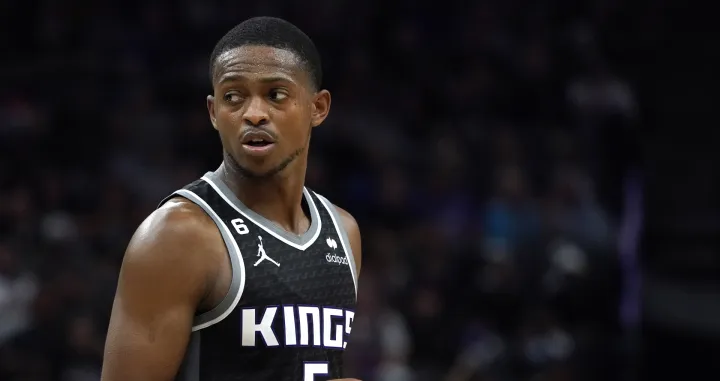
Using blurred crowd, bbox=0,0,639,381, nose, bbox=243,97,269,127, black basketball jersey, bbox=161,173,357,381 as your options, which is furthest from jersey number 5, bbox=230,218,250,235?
blurred crowd, bbox=0,0,639,381

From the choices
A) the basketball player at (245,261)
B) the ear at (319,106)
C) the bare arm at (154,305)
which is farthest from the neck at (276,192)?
the bare arm at (154,305)

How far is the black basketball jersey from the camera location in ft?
9.71

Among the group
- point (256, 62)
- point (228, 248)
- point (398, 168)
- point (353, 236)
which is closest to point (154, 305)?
point (228, 248)

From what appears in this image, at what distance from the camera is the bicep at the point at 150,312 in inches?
111

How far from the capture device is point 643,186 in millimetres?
9414

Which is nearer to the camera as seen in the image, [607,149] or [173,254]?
[173,254]

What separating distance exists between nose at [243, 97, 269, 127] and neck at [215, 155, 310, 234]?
22cm

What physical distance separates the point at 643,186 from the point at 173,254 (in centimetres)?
717

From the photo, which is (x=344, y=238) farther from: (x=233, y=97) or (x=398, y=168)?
(x=398, y=168)

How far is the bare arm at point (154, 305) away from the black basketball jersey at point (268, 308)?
0.33 feet

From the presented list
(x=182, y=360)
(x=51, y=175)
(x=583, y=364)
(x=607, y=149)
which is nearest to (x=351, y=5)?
(x=607, y=149)

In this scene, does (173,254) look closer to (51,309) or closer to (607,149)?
(51,309)

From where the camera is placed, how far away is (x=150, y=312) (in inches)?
111

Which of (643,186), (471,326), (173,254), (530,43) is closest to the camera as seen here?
(173,254)
